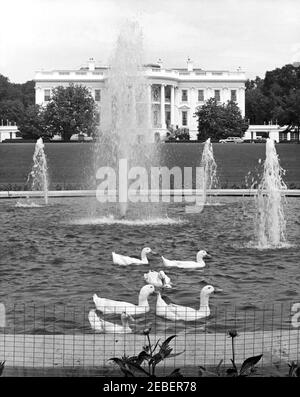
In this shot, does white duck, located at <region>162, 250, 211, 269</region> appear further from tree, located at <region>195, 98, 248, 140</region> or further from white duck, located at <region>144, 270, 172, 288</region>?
tree, located at <region>195, 98, 248, 140</region>

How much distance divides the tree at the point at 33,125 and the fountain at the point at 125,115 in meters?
60.8

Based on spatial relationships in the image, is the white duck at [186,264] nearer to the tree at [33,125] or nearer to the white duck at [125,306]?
the white duck at [125,306]

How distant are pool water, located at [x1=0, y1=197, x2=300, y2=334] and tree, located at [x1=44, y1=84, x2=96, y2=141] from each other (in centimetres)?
5976

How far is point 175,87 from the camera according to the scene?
11581 cm

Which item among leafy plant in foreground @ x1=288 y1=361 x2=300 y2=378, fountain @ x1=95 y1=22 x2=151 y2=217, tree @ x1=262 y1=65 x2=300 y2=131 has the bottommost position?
leafy plant in foreground @ x1=288 y1=361 x2=300 y2=378

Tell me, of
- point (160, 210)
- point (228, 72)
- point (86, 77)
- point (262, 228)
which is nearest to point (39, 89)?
point (86, 77)

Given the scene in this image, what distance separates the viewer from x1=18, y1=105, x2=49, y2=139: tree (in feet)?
284

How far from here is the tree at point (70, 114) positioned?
8275 cm

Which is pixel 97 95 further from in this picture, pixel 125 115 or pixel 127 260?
pixel 127 260

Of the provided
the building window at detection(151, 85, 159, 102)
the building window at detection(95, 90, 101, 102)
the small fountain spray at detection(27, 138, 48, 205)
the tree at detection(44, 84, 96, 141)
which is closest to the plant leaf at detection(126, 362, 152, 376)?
the small fountain spray at detection(27, 138, 48, 205)

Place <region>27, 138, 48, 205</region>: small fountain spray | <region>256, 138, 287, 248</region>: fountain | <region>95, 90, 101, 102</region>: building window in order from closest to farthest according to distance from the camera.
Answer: <region>256, 138, 287, 248</region>: fountain, <region>27, 138, 48, 205</region>: small fountain spray, <region>95, 90, 101, 102</region>: building window

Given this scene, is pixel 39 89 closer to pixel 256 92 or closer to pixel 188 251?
pixel 256 92
